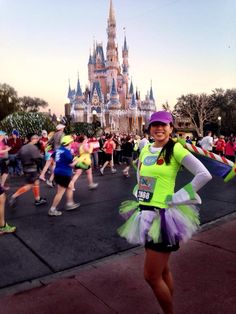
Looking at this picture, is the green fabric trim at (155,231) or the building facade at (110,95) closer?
the green fabric trim at (155,231)

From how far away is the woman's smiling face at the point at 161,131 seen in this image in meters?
2.67

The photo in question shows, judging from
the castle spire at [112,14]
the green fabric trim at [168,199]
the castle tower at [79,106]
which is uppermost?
the castle spire at [112,14]

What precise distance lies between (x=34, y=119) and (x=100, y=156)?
535 cm

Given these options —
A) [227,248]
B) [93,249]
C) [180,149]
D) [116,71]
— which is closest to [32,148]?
[93,249]

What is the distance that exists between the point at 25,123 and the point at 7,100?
126 feet

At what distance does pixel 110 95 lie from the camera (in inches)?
3529

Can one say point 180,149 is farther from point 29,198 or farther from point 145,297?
point 29,198

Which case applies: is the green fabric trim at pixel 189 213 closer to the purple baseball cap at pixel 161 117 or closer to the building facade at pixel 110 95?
the purple baseball cap at pixel 161 117

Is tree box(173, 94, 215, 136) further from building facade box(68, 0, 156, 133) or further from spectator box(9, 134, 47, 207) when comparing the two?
spectator box(9, 134, 47, 207)

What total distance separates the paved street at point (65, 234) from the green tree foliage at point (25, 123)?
1100cm

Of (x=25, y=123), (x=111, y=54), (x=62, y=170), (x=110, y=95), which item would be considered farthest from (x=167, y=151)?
(x=111, y=54)

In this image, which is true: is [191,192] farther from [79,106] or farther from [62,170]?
[79,106]

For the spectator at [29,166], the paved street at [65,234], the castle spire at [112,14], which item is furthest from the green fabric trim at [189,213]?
the castle spire at [112,14]

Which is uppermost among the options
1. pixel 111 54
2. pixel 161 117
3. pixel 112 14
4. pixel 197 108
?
pixel 112 14
